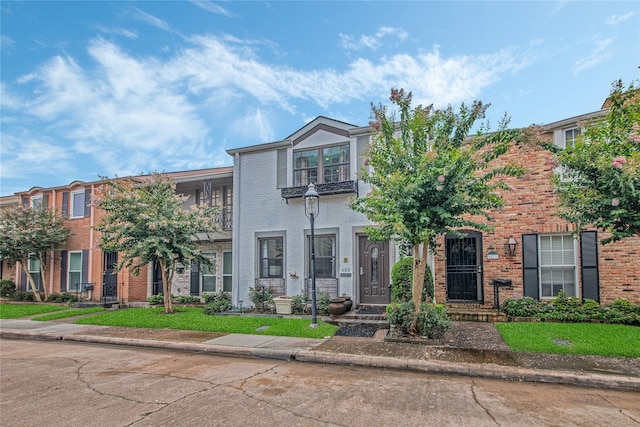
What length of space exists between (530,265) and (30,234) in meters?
18.7

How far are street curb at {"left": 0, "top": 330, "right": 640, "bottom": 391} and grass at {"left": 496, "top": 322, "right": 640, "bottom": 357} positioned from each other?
1.41 m

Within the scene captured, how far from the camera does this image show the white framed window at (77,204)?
1725cm

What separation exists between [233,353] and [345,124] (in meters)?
7.82

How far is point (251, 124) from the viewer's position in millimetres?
20406

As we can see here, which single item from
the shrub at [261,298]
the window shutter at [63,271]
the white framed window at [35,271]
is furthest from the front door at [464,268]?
the white framed window at [35,271]

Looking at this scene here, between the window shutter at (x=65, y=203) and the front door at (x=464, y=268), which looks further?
the window shutter at (x=65, y=203)

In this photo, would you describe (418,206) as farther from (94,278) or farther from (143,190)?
(94,278)

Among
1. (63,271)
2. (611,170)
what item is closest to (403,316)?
(611,170)

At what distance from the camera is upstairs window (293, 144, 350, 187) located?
12.4 meters

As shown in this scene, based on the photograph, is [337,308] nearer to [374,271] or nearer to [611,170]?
[374,271]

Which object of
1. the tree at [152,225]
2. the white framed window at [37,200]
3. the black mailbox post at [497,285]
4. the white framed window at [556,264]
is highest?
the white framed window at [37,200]

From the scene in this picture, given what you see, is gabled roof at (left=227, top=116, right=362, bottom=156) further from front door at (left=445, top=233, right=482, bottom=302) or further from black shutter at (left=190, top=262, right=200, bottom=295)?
black shutter at (left=190, top=262, right=200, bottom=295)

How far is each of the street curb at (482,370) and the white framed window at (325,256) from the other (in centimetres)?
492

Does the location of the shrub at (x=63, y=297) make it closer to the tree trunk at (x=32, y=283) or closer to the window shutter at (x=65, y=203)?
the tree trunk at (x=32, y=283)
